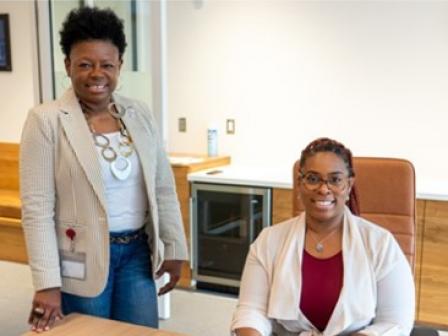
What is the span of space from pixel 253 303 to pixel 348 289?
276 mm

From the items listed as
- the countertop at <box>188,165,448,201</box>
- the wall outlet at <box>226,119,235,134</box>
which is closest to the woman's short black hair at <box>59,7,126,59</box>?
the countertop at <box>188,165,448,201</box>

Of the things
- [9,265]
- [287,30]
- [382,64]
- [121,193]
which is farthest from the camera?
[9,265]

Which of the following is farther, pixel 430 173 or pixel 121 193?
pixel 430 173

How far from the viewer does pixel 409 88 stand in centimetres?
352

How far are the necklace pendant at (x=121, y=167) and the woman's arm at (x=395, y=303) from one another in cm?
79

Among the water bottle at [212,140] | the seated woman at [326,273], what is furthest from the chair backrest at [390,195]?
the water bottle at [212,140]

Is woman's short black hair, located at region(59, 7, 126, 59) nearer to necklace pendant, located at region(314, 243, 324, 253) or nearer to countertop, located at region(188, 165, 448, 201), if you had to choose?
necklace pendant, located at region(314, 243, 324, 253)

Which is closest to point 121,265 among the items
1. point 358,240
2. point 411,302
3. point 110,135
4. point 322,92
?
point 110,135

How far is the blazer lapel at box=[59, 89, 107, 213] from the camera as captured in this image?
1.56 metres

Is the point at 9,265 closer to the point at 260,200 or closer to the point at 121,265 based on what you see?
the point at 260,200

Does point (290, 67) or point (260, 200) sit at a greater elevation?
point (290, 67)

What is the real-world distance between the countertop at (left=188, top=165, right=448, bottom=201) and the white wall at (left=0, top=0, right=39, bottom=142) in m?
1.70

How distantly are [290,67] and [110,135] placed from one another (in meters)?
2.37

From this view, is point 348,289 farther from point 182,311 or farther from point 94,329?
point 182,311
